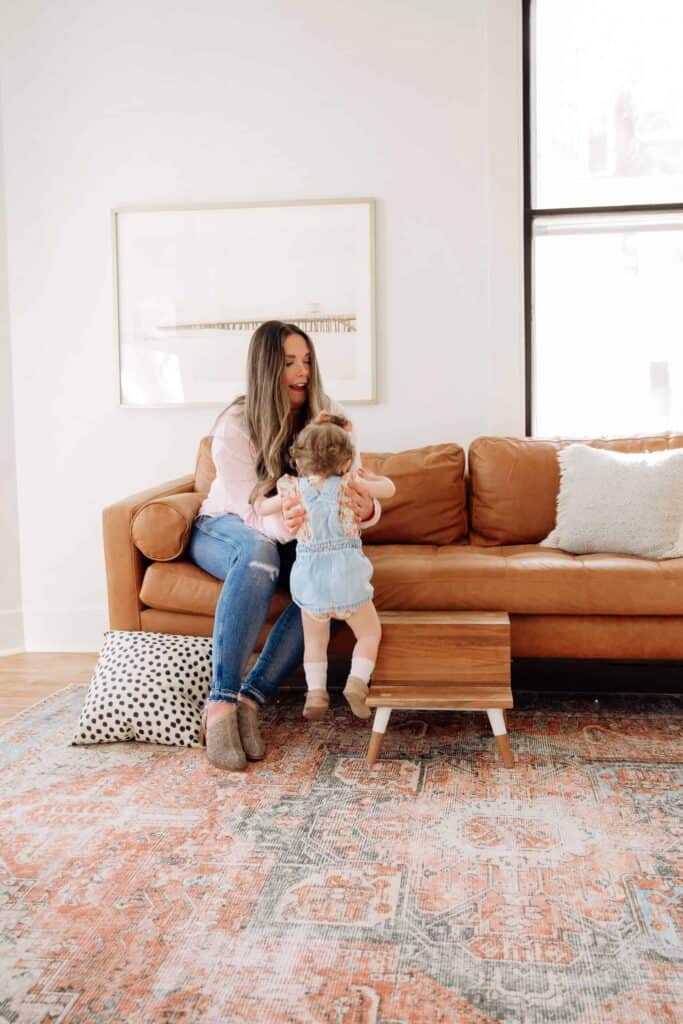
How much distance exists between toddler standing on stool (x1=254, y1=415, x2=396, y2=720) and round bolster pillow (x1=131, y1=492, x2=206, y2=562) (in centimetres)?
47

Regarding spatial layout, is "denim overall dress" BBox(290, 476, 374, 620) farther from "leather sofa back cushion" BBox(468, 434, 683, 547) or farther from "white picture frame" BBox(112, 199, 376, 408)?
"white picture frame" BBox(112, 199, 376, 408)

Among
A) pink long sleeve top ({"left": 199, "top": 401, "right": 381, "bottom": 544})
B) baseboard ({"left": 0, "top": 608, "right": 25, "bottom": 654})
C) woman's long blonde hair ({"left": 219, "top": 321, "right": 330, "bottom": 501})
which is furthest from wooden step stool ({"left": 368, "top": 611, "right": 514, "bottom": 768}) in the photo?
baseboard ({"left": 0, "top": 608, "right": 25, "bottom": 654})

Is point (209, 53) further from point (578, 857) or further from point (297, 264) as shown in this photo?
point (578, 857)

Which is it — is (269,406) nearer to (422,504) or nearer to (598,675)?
(422,504)

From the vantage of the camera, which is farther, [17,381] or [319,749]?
[17,381]

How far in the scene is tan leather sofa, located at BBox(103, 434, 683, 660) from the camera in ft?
9.02

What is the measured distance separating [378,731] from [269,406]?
102 centimetres

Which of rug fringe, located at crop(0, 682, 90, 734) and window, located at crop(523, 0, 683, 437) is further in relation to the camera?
window, located at crop(523, 0, 683, 437)

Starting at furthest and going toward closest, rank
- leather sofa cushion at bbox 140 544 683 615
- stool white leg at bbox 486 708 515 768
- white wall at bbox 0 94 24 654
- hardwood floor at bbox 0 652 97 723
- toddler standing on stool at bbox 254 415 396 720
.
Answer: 1. white wall at bbox 0 94 24 654
2. hardwood floor at bbox 0 652 97 723
3. leather sofa cushion at bbox 140 544 683 615
4. toddler standing on stool at bbox 254 415 396 720
5. stool white leg at bbox 486 708 515 768

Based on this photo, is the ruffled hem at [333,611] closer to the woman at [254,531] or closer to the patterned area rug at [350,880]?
the woman at [254,531]

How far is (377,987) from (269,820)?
690 millimetres

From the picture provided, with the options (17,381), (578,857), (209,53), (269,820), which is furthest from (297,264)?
(578,857)

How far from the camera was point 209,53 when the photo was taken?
3.79 metres

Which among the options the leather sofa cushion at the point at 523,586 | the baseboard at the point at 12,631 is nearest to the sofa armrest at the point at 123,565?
the leather sofa cushion at the point at 523,586
